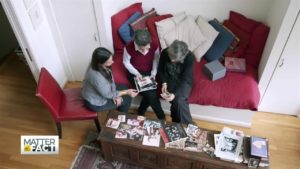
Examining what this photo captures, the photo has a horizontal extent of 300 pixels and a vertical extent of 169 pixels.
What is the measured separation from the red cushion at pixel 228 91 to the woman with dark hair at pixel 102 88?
69 cm

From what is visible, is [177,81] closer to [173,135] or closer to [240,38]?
[173,135]

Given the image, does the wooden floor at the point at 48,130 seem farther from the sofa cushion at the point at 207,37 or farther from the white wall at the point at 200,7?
the white wall at the point at 200,7

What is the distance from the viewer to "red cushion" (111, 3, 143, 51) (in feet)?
10.5

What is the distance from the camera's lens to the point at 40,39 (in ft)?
9.78

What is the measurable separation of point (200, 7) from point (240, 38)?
2.03 ft

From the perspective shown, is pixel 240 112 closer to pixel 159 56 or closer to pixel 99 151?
pixel 159 56

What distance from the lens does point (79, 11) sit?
2936 mm

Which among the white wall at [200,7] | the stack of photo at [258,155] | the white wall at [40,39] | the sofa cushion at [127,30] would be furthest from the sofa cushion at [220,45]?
the white wall at [40,39]

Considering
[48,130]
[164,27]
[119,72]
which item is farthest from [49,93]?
[164,27]

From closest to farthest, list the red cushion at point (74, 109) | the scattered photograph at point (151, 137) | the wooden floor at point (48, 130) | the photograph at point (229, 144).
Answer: the photograph at point (229, 144)
the scattered photograph at point (151, 137)
the red cushion at point (74, 109)
the wooden floor at point (48, 130)

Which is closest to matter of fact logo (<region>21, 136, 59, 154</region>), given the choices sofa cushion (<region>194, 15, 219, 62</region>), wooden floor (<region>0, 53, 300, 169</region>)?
wooden floor (<region>0, 53, 300, 169</region>)

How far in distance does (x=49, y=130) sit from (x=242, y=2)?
2728 mm

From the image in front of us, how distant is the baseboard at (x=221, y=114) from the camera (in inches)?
116

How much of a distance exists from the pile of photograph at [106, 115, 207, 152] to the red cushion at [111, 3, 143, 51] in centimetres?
108
